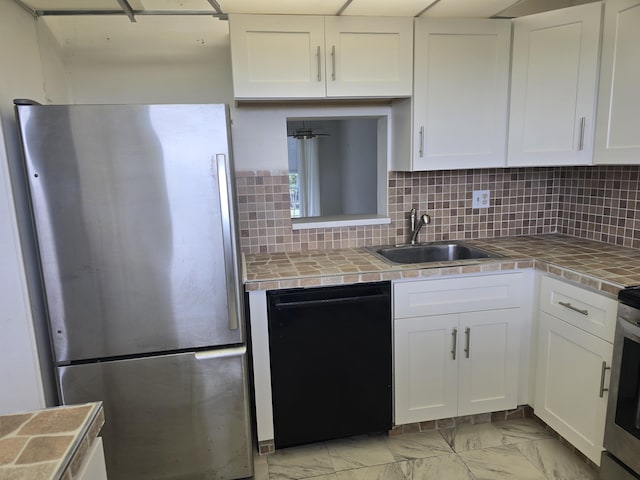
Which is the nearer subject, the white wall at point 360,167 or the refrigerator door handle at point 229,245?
the refrigerator door handle at point 229,245

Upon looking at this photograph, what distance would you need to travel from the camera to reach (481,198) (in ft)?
8.64

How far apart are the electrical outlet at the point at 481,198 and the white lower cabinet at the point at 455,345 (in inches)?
26.0

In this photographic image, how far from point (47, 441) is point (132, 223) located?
93 cm

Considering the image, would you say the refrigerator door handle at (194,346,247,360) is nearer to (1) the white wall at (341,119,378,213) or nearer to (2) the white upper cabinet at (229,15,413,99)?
(2) the white upper cabinet at (229,15,413,99)

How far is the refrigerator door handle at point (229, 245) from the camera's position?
1.63 metres

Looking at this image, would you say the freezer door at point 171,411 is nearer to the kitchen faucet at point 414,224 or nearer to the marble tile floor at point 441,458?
the marble tile floor at point 441,458

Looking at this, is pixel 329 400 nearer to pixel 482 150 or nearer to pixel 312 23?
pixel 482 150

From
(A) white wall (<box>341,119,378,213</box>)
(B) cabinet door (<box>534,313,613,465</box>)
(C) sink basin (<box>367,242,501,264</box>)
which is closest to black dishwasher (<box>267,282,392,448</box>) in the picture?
(C) sink basin (<box>367,242,501,264</box>)

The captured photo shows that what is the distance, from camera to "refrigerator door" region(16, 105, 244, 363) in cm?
154

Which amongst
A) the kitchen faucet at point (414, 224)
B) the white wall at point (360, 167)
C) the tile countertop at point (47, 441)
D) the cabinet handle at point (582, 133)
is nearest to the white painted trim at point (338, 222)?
the kitchen faucet at point (414, 224)

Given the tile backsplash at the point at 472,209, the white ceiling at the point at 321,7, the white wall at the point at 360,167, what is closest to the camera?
the white ceiling at the point at 321,7

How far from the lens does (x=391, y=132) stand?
2439 millimetres

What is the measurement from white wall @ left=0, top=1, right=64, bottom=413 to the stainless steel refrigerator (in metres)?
0.07

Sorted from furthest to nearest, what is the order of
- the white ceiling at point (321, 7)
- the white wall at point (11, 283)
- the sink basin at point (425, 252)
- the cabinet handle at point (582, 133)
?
the sink basin at point (425, 252)
the cabinet handle at point (582, 133)
the white ceiling at point (321, 7)
the white wall at point (11, 283)
